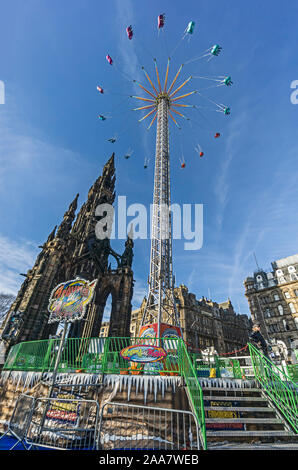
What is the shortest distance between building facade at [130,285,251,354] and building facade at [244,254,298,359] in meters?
10.7

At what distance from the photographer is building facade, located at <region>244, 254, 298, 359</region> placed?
41500 mm

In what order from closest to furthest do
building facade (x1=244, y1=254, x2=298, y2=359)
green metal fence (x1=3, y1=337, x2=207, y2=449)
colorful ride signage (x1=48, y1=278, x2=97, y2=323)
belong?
green metal fence (x1=3, y1=337, x2=207, y2=449) → colorful ride signage (x1=48, y1=278, x2=97, y2=323) → building facade (x1=244, y1=254, x2=298, y2=359)

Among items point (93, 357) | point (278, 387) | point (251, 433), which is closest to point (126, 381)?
point (93, 357)

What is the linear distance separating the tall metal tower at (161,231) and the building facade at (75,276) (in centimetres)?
576

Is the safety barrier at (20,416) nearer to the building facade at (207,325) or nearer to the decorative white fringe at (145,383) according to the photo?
the decorative white fringe at (145,383)

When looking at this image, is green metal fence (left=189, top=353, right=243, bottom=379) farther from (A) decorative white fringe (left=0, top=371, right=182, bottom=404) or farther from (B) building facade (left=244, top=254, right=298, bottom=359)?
(B) building facade (left=244, top=254, right=298, bottom=359)

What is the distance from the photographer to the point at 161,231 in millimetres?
20297

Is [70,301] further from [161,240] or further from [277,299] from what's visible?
[277,299]

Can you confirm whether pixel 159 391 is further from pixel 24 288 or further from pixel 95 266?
pixel 95 266

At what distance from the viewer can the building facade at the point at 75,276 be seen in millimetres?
22255

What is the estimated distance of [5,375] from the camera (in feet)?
38.0

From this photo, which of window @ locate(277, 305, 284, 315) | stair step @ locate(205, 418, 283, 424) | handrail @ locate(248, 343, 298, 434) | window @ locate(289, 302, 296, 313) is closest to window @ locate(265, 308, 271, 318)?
window @ locate(277, 305, 284, 315)

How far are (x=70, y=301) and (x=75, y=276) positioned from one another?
2392 cm

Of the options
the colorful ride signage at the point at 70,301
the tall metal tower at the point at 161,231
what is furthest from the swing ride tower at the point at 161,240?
the colorful ride signage at the point at 70,301
